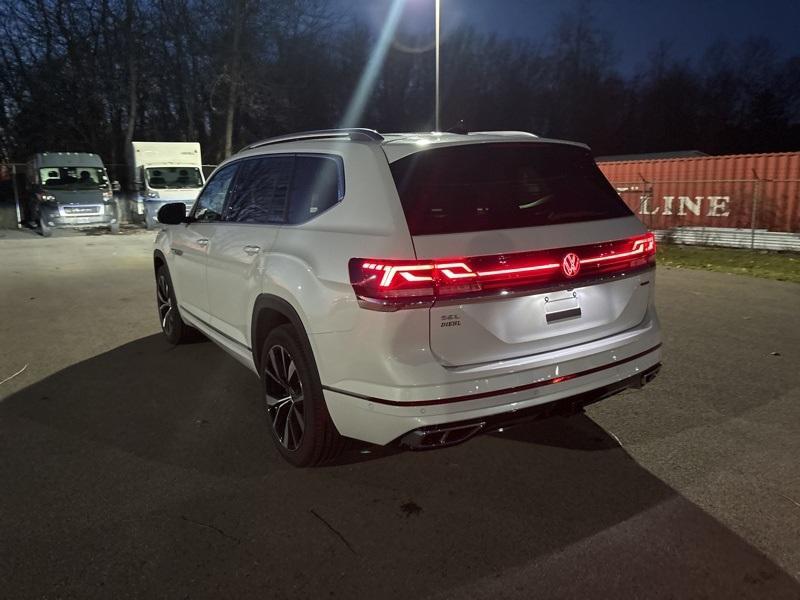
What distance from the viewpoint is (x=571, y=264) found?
2896 millimetres

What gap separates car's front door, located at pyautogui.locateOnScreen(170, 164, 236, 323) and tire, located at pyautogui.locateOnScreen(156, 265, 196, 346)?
0.28m

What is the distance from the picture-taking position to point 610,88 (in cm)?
5884

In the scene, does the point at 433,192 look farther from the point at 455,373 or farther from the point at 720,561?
the point at 720,561

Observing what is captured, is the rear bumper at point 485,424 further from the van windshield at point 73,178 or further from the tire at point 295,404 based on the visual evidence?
the van windshield at point 73,178

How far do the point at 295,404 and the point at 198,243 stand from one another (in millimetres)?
1915

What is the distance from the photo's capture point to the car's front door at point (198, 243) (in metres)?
4.59

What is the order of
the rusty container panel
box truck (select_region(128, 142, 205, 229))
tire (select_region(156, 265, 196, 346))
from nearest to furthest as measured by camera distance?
tire (select_region(156, 265, 196, 346)) < the rusty container panel < box truck (select_region(128, 142, 205, 229))

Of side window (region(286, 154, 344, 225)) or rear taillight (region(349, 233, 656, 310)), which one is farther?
side window (region(286, 154, 344, 225))

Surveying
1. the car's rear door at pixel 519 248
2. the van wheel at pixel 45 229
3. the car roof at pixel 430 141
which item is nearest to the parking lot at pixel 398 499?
the car's rear door at pixel 519 248

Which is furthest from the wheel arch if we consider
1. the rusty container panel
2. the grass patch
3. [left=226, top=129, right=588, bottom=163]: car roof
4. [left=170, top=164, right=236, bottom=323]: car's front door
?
the rusty container panel

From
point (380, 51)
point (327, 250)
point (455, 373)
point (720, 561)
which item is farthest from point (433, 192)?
point (380, 51)

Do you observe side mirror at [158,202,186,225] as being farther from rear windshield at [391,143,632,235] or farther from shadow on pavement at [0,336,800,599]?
rear windshield at [391,143,632,235]

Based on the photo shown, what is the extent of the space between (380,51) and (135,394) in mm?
48156

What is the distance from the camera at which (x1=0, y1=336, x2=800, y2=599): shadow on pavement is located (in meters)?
2.43
